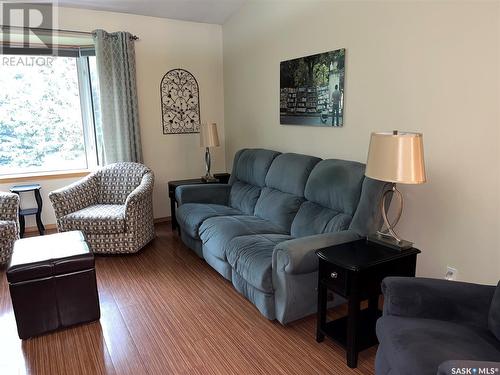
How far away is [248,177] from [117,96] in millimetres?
1847

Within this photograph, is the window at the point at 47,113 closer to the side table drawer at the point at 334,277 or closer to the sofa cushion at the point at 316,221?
the sofa cushion at the point at 316,221

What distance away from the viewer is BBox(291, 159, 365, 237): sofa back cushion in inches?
94.8

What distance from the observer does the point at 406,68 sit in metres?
2.35

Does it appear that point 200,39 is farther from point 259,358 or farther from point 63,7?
point 259,358

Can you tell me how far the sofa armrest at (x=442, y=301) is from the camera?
155 centimetres

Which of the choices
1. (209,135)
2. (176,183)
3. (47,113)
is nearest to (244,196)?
(209,135)

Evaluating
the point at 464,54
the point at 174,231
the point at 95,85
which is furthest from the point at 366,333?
the point at 95,85

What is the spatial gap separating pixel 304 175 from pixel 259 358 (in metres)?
1.45

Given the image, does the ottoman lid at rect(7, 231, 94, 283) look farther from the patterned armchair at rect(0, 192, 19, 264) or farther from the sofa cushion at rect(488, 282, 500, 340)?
the sofa cushion at rect(488, 282, 500, 340)

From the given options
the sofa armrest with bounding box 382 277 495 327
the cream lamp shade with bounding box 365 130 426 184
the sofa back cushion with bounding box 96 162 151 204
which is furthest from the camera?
the sofa back cushion with bounding box 96 162 151 204

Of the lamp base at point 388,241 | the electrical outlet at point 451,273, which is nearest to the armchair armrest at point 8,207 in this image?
the lamp base at point 388,241

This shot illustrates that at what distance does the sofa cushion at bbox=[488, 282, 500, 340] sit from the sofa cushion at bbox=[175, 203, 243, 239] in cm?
221

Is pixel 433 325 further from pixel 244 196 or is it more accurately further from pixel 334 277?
pixel 244 196

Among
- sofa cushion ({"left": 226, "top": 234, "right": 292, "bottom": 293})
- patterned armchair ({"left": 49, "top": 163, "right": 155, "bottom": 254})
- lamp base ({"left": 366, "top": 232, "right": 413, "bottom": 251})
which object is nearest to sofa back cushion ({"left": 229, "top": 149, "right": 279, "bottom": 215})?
sofa cushion ({"left": 226, "top": 234, "right": 292, "bottom": 293})
